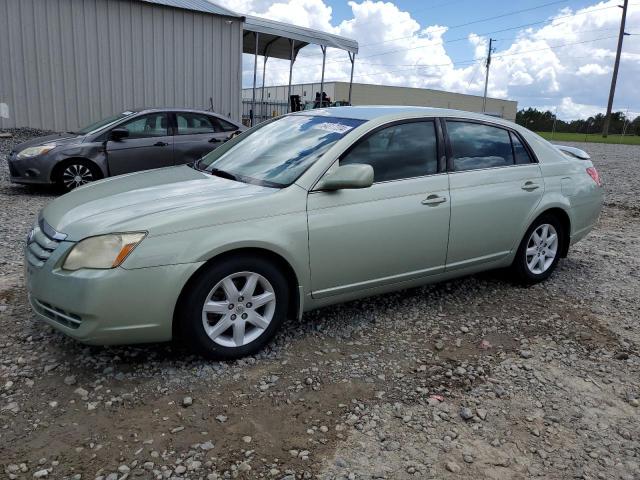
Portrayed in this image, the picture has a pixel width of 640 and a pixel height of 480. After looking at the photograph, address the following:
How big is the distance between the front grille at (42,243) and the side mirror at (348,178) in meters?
1.60

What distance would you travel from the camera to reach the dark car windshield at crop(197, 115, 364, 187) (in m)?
3.63

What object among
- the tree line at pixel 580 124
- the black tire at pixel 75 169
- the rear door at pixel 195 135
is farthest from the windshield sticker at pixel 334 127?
the tree line at pixel 580 124

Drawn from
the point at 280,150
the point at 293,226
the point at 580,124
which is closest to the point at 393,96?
the point at 580,124

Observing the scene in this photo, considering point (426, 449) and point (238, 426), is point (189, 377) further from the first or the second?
point (426, 449)

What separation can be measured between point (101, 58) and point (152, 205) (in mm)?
13613

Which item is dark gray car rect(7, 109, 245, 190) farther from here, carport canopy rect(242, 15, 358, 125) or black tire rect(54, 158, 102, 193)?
carport canopy rect(242, 15, 358, 125)

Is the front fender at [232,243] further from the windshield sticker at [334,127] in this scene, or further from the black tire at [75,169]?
the black tire at [75,169]

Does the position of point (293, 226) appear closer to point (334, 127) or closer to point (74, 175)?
point (334, 127)

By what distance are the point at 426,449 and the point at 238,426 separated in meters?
0.94

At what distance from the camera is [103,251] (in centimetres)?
291

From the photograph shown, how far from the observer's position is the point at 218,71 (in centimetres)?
1673

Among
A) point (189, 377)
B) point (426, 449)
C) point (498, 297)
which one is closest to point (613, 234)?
point (498, 297)

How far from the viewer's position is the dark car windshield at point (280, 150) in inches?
143

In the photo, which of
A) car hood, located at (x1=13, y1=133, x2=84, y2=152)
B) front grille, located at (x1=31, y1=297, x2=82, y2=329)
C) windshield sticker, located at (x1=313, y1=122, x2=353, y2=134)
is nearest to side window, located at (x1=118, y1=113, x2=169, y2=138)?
car hood, located at (x1=13, y1=133, x2=84, y2=152)
